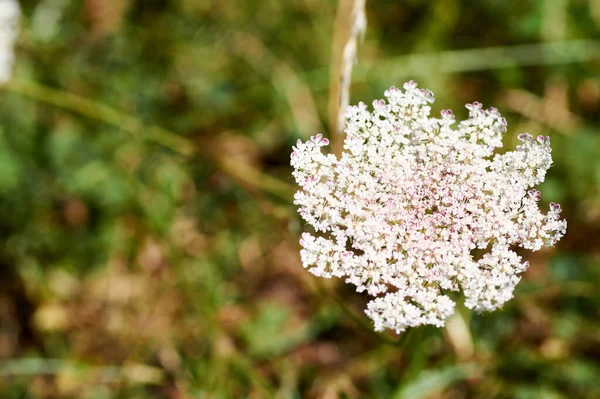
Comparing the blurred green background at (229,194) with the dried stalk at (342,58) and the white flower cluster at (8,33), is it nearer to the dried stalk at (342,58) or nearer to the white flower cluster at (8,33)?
the white flower cluster at (8,33)

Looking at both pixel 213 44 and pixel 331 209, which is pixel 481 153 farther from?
pixel 213 44

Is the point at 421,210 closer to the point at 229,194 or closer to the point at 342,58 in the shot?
the point at 342,58

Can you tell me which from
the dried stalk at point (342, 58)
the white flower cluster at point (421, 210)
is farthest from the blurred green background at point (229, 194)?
the white flower cluster at point (421, 210)

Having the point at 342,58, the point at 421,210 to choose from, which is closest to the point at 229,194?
the point at 342,58

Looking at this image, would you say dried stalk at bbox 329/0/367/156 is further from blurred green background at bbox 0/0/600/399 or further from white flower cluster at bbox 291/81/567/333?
white flower cluster at bbox 291/81/567/333

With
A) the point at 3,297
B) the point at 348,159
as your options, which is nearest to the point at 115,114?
the point at 3,297

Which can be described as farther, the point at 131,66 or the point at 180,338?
the point at 131,66

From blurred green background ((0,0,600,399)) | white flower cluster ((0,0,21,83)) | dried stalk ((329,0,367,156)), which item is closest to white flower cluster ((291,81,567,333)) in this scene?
dried stalk ((329,0,367,156))
